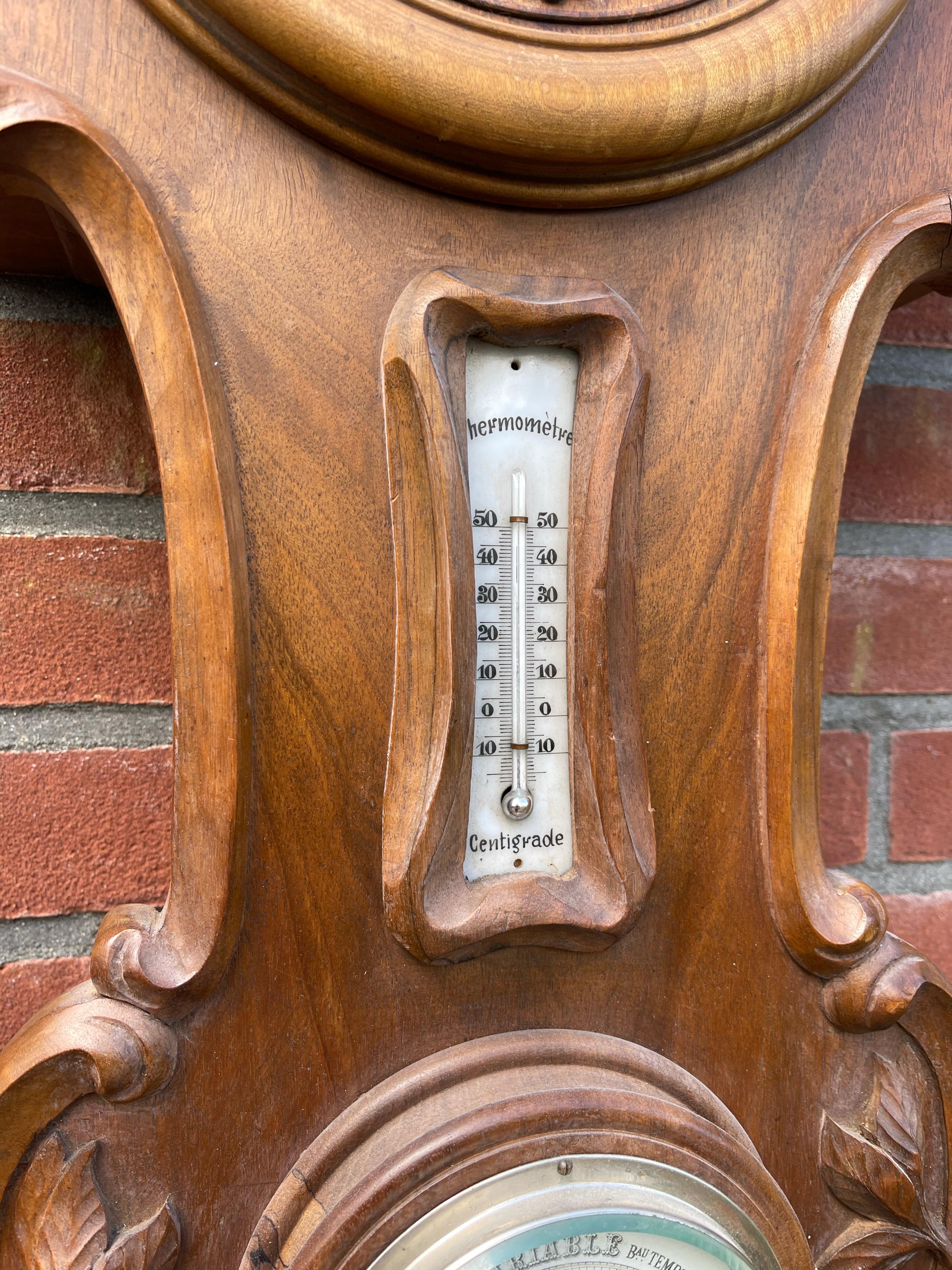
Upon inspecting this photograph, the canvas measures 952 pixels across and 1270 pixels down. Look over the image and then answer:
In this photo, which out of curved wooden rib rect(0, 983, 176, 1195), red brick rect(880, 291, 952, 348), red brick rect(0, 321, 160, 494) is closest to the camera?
Answer: curved wooden rib rect(0, 983, 176, 1195)

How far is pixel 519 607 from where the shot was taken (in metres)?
0.34

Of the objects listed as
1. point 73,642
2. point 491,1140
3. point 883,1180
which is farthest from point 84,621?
point 883,1180

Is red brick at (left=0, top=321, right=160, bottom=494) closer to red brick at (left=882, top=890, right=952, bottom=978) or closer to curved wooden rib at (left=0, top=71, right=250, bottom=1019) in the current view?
curved wooden rib at (left=0, top=71, right=250, bottom=1019)

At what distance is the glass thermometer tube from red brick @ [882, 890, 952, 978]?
286mm

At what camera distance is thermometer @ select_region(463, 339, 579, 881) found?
0.34 m

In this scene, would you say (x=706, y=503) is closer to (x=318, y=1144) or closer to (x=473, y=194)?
(x=473, y=194)

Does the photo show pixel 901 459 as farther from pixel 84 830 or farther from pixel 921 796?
pixel 84 830

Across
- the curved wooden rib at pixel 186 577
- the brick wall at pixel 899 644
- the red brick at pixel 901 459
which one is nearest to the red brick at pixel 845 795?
the brick wall at pixel 899 644

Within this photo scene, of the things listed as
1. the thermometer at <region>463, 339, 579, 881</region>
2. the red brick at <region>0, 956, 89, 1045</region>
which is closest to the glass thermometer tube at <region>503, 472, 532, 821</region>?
the thermometer at <region>463, 339, 579, 881</region>

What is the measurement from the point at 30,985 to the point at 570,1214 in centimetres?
25

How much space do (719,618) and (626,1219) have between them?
20 centimetres

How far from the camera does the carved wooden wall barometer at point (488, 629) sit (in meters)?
0.31

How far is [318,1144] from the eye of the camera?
324mm

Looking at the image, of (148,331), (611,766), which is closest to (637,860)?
(611,766)
